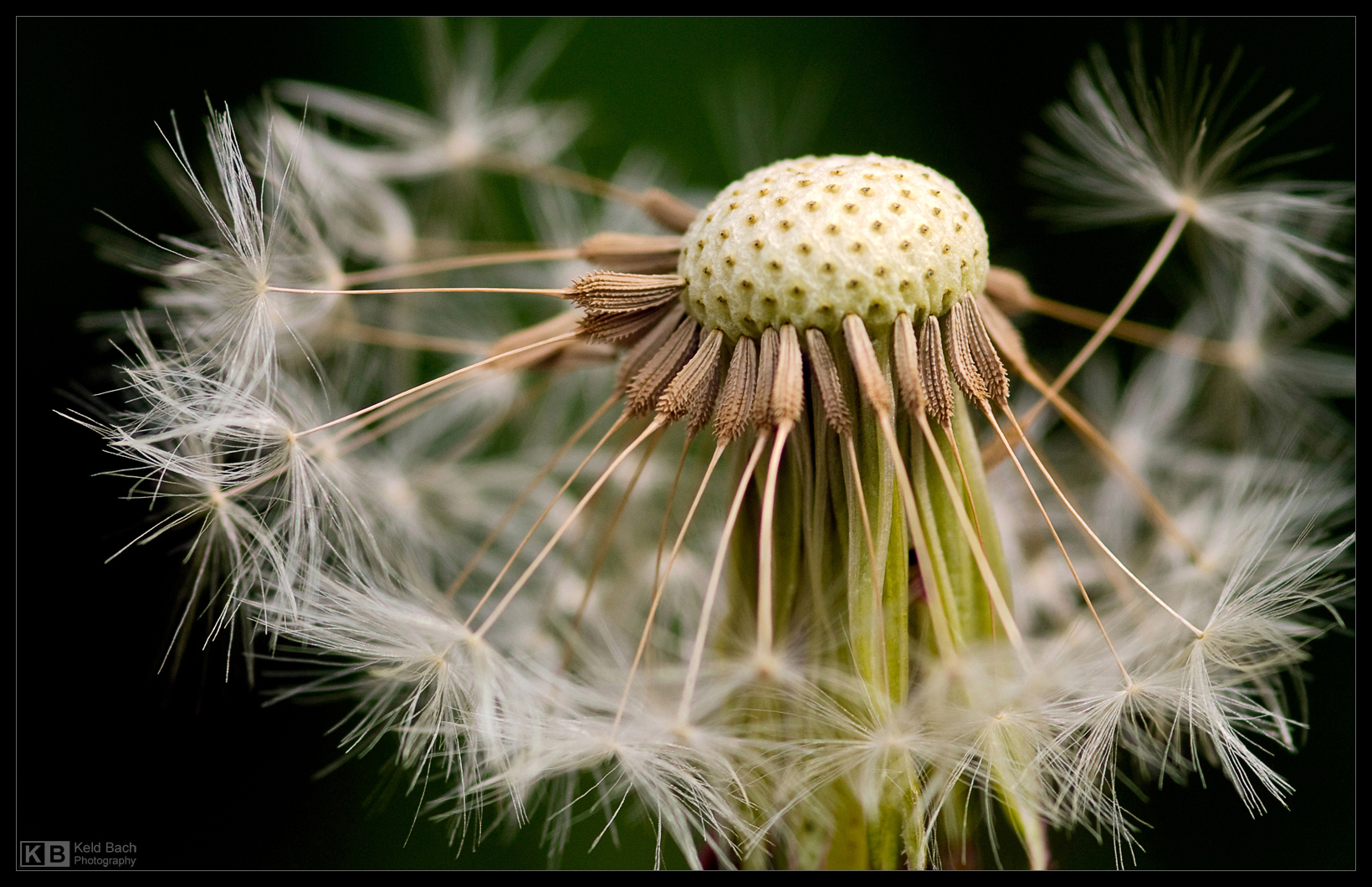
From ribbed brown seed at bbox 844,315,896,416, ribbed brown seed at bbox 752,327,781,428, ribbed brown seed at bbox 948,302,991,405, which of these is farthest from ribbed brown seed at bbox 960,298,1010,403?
ribbed brown seed at bbox 752,327,781,428

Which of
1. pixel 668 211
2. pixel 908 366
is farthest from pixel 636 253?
pixel 908 366

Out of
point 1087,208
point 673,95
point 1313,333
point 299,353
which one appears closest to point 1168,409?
point 1313,333

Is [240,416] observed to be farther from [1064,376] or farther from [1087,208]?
[1087,208]

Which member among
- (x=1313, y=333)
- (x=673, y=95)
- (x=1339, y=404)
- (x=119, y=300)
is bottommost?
(x=1339, y=404)

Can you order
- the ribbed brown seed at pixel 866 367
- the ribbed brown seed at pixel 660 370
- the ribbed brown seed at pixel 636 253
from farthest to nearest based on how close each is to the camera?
the ribbed brown seed at pixel 636 253, the ribbed brown seed at pixel 660 370, the ribbed brown seed at pixel 866 367

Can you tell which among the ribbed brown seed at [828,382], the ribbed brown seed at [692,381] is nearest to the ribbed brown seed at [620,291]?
the ribbed brown seed at [692,381]

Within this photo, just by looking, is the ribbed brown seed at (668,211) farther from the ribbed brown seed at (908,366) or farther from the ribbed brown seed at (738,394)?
the ribbed brown seed at (908,366)

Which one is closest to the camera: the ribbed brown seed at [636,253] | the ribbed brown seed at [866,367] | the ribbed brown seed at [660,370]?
the ribbed brown seed at [866,367]

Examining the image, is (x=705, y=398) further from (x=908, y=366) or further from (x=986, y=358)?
(x=986, y=358)
